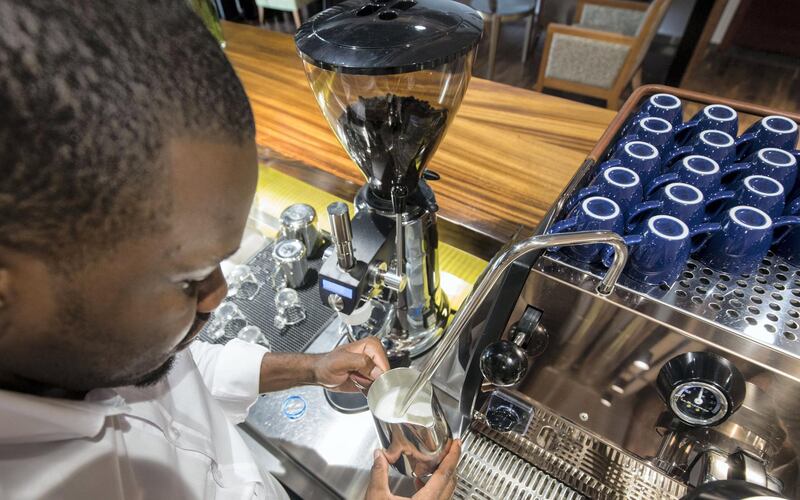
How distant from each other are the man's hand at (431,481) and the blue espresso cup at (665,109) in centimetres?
62

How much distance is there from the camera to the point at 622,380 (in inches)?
21.2

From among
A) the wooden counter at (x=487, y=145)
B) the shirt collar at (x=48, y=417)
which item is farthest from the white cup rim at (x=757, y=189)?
the shirt collar at (x=48, y=417)

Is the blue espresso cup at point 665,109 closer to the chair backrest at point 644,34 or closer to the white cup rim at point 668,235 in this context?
the white cup rim at point 668,235

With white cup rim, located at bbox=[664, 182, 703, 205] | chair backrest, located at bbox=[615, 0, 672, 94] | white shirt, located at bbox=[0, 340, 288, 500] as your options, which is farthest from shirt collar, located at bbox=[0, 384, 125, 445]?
chair backrest, located at bbox=[615, 0, 672, 94]

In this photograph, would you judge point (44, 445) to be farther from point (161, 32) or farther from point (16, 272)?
point (161, 32)

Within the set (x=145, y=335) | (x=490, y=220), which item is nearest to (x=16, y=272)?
(x=145, y=335)

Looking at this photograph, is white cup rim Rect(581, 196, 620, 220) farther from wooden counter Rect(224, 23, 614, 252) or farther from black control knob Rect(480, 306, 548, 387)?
wooden counter Rect(224, 23, 614, 252)

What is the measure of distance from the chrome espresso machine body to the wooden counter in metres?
0.24

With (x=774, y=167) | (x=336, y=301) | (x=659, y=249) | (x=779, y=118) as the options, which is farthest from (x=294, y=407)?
(x=779, y=118)

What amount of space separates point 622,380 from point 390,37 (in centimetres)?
48

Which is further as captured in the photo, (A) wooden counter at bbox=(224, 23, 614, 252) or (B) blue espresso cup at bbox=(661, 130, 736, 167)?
(A) wooden counter at bbox=(224, 23, 614, 252)

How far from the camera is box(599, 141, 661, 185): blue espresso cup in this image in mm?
631

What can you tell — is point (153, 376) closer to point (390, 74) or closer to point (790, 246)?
point (390, 74)

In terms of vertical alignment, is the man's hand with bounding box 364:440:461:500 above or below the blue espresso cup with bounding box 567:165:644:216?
below
